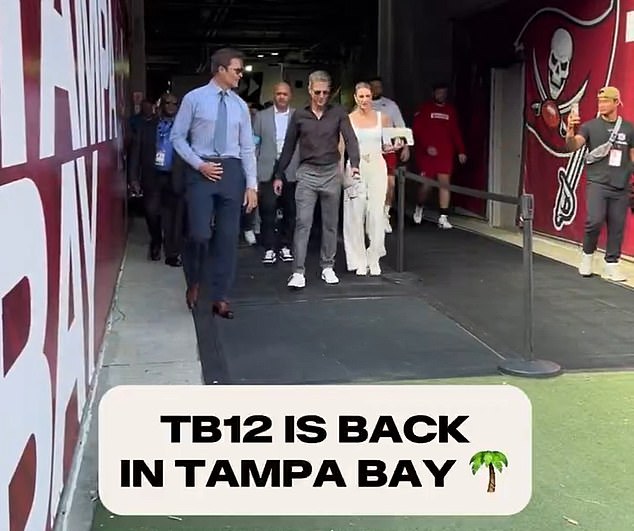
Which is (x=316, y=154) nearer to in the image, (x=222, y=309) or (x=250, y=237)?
(x=222, y=309)

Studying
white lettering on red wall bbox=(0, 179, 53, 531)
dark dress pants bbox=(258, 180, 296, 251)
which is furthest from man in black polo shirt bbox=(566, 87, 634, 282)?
white lettering on red wall bbox=(0, 179, 53, 531)

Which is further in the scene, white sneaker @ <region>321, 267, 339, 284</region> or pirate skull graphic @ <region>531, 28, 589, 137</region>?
pirate skull graphic @ <region>531, 28, 589, 137</region>

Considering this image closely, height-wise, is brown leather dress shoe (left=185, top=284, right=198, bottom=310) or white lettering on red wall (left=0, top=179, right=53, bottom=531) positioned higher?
white lettering on red wall (left=0, top=179, right=53, bottom=531)

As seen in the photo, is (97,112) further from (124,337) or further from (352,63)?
(352,63)

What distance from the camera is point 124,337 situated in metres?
6.08

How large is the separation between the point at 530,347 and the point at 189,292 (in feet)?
8.82

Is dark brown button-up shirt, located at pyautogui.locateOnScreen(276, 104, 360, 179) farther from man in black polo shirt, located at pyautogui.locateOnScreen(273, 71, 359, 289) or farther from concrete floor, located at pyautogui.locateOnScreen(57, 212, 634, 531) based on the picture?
concrete floor, located at pyautogui.locateOnScreen(57, 212, 634, 531)

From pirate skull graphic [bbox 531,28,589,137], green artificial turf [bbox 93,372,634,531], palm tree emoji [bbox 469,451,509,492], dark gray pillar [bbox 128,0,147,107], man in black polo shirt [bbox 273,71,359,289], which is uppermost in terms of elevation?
dark gray pillar [bbox 128,0,147,107]

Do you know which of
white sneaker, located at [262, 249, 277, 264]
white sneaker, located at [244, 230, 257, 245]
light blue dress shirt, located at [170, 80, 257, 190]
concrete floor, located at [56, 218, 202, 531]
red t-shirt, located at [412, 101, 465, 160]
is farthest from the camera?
red t-shirt, located at [412, 101, 465, 160]

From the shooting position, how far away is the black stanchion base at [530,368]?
17.0 feet

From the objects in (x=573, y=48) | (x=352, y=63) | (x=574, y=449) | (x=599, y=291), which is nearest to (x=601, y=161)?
(x=599, y=291)

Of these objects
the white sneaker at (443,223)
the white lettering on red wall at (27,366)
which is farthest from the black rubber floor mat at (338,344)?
the white sneaker at (443,223)

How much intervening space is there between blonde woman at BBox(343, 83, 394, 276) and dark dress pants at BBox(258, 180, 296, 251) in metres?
0.96

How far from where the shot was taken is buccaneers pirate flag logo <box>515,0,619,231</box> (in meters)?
9.70
